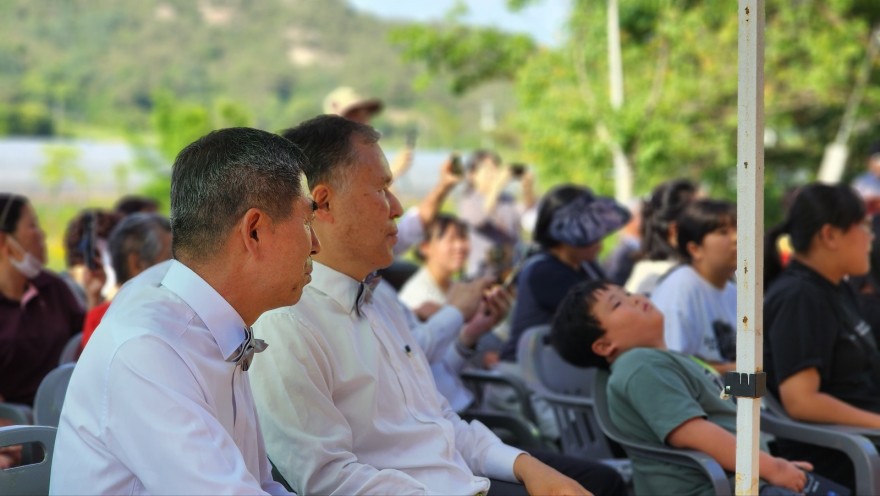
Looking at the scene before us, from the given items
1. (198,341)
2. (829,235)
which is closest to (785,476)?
(829,235)

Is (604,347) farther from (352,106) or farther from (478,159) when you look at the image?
(478,159)

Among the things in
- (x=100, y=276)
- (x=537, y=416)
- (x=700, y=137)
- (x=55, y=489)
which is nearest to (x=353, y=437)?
(x=55, y=489)

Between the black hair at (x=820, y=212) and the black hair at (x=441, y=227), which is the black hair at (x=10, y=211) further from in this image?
the black hair at (x=820, y=212)

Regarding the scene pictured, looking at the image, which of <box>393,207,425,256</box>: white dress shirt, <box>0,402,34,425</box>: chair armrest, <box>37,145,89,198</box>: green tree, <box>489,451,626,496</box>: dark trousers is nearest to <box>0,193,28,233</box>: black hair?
<box>0,402,34,425</box>: chair armrest

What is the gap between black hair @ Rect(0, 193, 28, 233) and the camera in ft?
15.4

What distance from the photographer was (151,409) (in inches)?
65.7

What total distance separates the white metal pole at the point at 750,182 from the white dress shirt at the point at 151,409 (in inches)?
Answer: 44.1

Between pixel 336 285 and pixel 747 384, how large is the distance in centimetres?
107

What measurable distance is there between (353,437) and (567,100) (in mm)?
15821

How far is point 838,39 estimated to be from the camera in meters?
16.8

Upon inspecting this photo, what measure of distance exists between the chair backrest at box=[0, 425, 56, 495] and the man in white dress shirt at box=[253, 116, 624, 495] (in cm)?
53

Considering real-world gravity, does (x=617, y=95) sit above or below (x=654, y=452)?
above

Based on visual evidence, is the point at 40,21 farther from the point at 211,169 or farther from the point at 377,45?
the point at 211,169

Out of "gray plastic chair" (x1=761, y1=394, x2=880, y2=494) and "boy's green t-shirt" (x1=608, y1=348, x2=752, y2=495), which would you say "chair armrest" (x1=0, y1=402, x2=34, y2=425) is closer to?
"boy's green t-shirt" (x1=608, y1=348, x2=752, y2=495)
